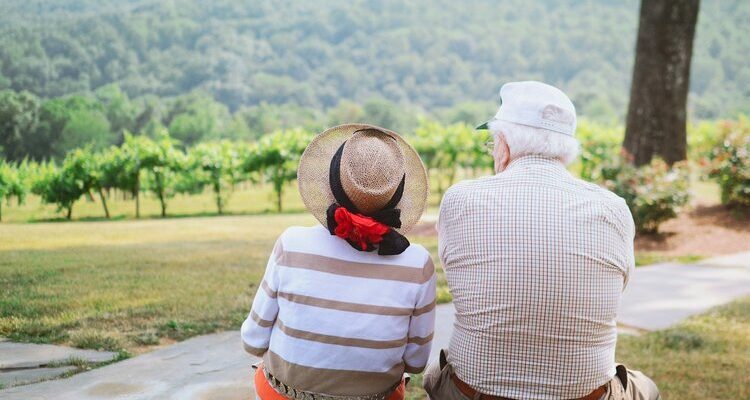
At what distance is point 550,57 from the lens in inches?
883

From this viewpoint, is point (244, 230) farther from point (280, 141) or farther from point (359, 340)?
point (359, 340)

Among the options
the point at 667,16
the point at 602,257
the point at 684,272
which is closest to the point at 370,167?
the point at 602,257

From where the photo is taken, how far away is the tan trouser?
2.70 m

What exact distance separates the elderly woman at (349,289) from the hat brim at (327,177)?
0.05 feet

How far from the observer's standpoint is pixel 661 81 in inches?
418

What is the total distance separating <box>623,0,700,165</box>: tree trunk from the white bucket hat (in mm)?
8559

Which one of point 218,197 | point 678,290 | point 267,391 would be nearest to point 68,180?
point 218,197

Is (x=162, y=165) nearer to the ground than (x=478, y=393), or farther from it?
farther from it

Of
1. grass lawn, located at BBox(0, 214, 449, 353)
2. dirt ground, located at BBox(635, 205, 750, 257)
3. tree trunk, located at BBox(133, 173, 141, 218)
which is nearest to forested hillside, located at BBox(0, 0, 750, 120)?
tree trunk, located at BBox(133, 173, 141, 218)

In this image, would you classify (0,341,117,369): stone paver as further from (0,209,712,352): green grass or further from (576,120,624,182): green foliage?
(576,120,624,182): green foliage

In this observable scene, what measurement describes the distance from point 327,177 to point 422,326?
0.59m

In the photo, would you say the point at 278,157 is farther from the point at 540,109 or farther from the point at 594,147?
the point at 594,147

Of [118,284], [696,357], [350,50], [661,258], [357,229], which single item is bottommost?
[661,258]

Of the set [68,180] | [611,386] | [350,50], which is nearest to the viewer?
[611,386]
